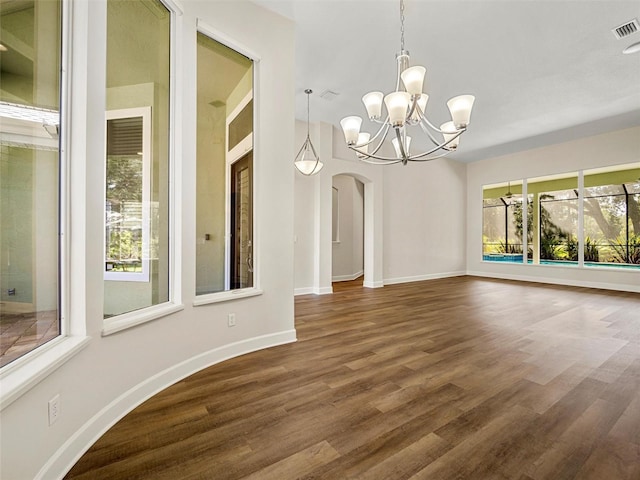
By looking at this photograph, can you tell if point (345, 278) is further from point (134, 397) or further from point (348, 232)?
point (134, 397)

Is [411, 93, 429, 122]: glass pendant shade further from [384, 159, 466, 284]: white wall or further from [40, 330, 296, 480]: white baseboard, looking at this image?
[384, 159, 466, 284]: white wall

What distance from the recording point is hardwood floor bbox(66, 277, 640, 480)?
146 centimetres

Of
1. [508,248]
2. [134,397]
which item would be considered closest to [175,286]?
[134,397]

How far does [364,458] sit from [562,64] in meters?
5.19

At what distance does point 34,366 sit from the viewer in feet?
4.19

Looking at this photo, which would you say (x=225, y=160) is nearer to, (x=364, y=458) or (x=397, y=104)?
(x=397, y=104)

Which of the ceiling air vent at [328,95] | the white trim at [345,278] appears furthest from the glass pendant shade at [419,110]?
the white trim at [345,278]

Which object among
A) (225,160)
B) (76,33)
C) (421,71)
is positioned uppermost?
(421,71)

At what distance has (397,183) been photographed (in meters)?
7.53

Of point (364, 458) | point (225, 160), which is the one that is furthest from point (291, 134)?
point (364, 458)

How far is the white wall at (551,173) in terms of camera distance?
6.38 meters

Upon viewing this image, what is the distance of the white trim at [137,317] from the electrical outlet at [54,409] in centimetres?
39

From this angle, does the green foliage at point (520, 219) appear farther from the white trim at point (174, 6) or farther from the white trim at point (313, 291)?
the white trim at point (174, 6)

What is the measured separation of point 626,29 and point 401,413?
4.69m
